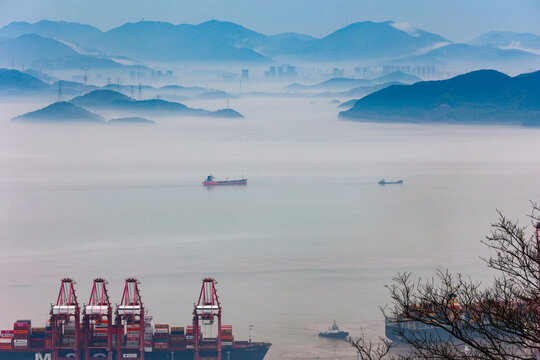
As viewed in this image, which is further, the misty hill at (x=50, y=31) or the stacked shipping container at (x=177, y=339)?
the misty hill at (x=50, y=31)

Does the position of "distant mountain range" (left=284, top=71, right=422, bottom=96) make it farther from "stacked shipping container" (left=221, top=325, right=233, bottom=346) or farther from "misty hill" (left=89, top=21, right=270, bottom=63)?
"stacked shipping container" (left=221, top=325, right=233, bottom=346)

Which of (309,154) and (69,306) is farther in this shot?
(309,154)

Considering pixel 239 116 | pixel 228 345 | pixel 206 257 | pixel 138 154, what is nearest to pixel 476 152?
pixel 138 154

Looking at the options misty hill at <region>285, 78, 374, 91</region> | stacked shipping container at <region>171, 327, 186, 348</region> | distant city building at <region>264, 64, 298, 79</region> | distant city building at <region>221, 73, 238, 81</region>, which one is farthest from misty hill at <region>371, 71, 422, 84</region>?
stacked shipping container at <region>171, 327, 186, 348</region>

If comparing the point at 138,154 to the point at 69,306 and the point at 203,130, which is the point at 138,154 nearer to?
the point at 203,130

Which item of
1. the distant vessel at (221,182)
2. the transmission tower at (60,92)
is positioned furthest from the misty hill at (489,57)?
the distant vessel at (221,182)

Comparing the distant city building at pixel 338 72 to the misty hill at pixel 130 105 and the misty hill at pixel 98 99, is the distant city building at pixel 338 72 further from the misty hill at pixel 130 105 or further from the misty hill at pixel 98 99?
the misty hill at pixel 98 99
